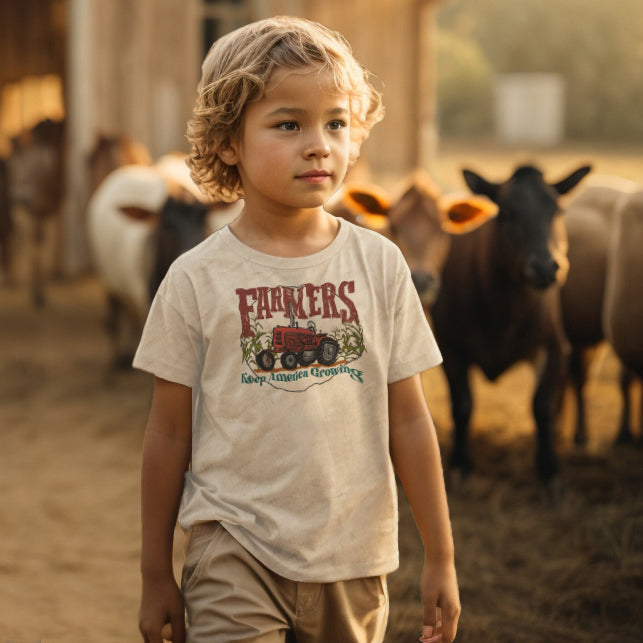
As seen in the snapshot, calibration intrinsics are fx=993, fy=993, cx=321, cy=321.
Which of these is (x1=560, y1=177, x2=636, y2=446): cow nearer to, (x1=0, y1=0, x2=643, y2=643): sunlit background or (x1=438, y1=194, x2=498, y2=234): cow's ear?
(x1=0, y1=0, x2=643, y2=643): sunlit background

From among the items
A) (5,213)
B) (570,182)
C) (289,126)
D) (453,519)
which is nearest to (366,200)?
(570,182)

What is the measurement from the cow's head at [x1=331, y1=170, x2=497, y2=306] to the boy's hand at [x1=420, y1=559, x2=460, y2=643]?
2.88 meters

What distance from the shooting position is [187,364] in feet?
6.15

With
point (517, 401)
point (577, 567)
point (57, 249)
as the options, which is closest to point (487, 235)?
point (577, 567)

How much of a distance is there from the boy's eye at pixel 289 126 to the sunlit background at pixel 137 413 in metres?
2.19

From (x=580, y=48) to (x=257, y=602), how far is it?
40.1 meters

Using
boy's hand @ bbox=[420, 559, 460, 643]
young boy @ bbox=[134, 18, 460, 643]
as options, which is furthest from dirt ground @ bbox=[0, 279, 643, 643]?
young boy @ bbox=[134, 18, 460, 643]

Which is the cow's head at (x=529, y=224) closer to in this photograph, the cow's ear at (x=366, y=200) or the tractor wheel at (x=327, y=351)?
the cow's ear at (x=366, y=200)

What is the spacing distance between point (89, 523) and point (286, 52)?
341 cm

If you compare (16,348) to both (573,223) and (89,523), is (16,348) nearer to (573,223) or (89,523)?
(89,523)

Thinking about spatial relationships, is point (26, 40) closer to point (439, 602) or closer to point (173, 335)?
point (173, 335)

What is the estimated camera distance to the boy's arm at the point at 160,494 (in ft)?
6.24

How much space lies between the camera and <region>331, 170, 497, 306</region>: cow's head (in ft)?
15.7

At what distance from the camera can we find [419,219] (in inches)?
197
